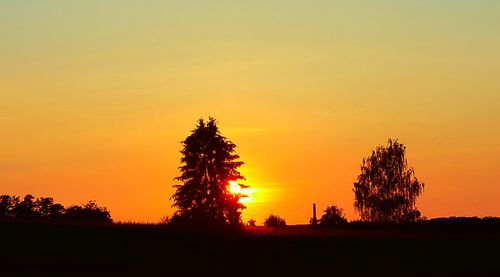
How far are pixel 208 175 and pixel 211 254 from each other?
151 ft

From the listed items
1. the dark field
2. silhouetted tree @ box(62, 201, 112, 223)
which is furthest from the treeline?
the dark field

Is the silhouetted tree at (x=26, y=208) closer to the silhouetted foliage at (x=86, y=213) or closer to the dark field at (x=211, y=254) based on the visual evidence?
the silhouetted foliage at (x=86, y=213)

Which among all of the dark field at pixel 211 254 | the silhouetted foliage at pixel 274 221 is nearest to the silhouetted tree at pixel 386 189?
the silhouetted foliage at pixel 274 221

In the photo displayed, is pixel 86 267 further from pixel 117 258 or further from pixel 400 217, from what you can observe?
pixel 400 217

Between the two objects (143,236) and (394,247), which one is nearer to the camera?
(143,236)

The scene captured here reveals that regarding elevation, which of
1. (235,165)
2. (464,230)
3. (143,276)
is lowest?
(143,276)

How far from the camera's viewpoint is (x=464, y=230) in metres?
79.3

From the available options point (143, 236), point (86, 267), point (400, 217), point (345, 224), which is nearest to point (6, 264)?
point (86, 267)

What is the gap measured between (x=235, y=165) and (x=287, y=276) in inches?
1993

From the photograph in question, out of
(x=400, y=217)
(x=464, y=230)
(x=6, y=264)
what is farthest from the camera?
(x=400, y=217)

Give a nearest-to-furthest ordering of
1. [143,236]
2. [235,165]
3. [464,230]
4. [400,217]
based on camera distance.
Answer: [143,236] → [464,230] → [235,165] → [400,217]

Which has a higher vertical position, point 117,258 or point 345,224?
point 345,224

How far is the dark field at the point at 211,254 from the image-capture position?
48.6 meters

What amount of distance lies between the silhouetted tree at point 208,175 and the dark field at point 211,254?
3798 cm
